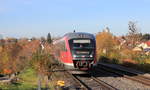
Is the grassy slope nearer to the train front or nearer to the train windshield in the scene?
the train front

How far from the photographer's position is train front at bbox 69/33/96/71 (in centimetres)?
1894

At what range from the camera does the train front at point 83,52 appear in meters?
18.9

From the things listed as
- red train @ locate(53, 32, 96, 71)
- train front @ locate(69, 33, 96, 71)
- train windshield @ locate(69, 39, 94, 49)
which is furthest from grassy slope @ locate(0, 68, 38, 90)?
train windshield @ locate(69, 39, 94, 49)

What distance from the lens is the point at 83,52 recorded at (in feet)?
62.6

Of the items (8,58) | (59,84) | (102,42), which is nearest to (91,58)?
(59,84)

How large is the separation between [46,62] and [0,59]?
84.2 metres

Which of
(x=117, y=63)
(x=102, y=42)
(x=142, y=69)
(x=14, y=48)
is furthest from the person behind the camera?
(x=14, y=48)

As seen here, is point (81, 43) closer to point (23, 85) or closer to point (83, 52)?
point (83, 52)

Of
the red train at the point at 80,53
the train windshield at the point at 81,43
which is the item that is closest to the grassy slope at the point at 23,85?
the red train at the point at 80,53

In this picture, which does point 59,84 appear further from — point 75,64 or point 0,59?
point 0,59

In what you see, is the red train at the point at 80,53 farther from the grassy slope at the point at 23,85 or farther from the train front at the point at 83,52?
the grassy slope at the point at 23,85

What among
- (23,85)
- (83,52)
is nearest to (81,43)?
(83,52)

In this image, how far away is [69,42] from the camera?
19688 mm

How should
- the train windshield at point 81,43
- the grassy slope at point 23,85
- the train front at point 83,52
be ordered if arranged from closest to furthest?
the grassy slope at point 23,85, the train front at point 83,52, the train windshield at point 81,43
